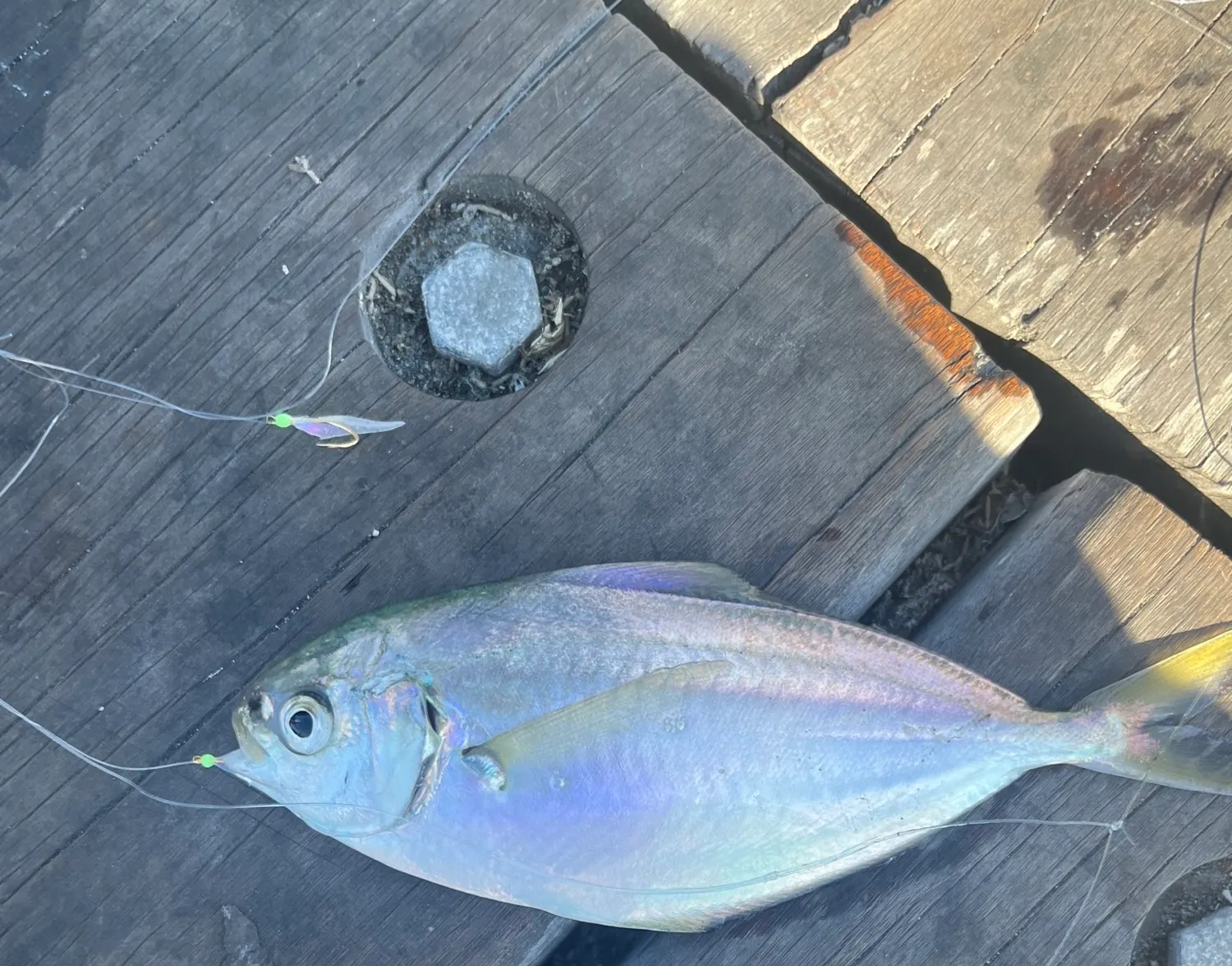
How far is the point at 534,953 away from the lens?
1.87 meters

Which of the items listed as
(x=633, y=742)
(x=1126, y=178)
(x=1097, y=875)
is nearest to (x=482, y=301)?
(x=633, y=742)

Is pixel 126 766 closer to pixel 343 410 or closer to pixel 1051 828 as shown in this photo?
pixel 343 410

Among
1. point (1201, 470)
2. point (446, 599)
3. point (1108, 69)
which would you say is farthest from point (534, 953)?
point (1108, 69)

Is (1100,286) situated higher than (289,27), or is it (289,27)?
(289,27)

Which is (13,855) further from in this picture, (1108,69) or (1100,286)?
(1108,69)

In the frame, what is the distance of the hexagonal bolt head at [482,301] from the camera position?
1.86m

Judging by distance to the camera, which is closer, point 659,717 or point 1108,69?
point 659,717

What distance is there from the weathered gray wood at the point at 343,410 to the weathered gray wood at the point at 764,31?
0.12 m

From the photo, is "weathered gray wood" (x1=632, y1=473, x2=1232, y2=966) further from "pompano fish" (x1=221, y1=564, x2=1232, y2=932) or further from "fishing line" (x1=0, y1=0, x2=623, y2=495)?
"fishing line" (x1=0, y1=0, x2=623, y2=495)

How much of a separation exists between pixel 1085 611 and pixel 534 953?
1.61m

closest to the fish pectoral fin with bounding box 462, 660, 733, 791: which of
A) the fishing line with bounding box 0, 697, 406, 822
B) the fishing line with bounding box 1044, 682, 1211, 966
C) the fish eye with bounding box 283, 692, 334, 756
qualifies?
the fish eye with bounding box 283, 692, 334, 756

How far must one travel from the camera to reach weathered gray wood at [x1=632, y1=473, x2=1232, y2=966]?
1.90 m

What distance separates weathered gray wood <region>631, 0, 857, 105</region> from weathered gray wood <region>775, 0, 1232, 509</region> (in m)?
0.08

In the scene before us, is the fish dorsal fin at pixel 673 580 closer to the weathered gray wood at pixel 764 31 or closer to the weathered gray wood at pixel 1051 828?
the weathered gray wood at pixel 1051 828
